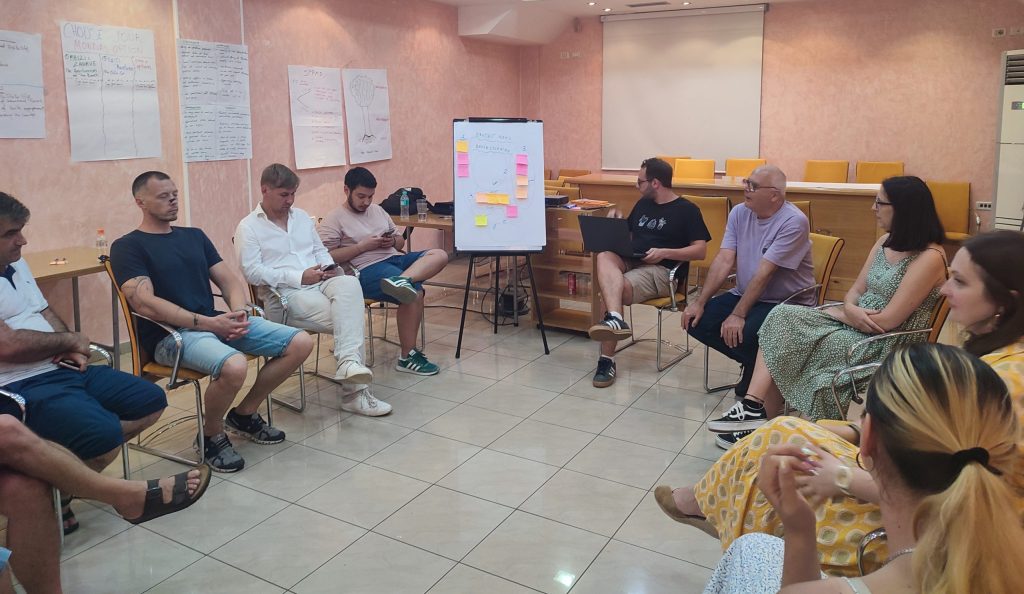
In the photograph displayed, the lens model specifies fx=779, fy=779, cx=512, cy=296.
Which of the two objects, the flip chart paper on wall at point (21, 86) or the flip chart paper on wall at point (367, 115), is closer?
the flip chart paper on wall at point (21, 86)

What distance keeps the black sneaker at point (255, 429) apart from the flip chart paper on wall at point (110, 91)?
6.79 ft

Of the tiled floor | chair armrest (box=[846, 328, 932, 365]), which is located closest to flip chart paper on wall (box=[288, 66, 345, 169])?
the tiled floor

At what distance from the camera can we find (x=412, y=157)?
303 inches

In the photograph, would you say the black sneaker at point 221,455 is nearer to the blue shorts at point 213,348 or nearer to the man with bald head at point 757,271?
the blue shorts at point 213,348

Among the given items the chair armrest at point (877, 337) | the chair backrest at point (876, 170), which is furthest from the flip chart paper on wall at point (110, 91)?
the chair backrest at point (876, 170)

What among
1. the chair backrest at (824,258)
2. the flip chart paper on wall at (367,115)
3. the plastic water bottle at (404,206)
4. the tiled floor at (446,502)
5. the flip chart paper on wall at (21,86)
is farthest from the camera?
the flip chart paper on wall at (367,115)

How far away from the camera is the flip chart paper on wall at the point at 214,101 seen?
5.15 meters

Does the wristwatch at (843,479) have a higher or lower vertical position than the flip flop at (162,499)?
higher

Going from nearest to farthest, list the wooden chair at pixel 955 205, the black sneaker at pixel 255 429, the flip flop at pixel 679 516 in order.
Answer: the flip flop at pixel 679 516, the black sneaker at pixel 255 429, the wooden chair at pixel 955 205

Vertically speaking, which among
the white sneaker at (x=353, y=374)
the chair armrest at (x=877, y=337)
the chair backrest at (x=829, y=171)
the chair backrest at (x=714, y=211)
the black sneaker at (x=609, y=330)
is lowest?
the white sneaker at (x=353, y=374)

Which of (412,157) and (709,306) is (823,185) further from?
(412,157)

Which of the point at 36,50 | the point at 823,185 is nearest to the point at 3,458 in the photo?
the point at 36,50

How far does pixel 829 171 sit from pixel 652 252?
448 cm

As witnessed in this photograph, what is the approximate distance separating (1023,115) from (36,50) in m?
7.56
